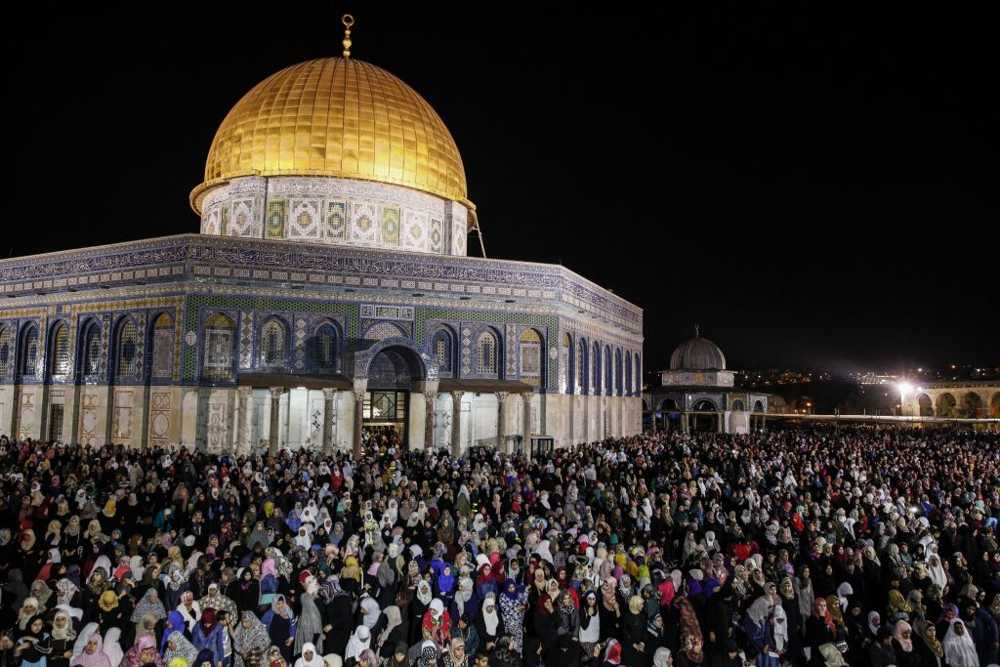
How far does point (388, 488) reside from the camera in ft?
42.1

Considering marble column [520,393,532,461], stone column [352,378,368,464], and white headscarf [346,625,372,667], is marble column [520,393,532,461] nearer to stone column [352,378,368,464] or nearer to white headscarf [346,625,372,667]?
stone column [352,378,368,464]

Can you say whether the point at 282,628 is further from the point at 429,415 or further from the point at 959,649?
the point at 429,415

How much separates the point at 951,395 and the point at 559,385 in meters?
55.1

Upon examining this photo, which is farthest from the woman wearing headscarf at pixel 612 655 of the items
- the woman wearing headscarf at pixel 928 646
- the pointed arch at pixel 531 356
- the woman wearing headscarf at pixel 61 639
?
the pointed arch at pixel 531 356

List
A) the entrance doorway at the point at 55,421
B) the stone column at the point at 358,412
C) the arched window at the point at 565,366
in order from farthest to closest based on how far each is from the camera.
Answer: the arched window at the point at 565,366
the entrance doorway at the point at 55,421
the stone column at the point at 358,412

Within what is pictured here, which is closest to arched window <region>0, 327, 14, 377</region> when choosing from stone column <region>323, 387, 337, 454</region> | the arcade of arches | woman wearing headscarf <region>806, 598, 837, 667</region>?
stone column <region>323, 387, 337, 454</region>

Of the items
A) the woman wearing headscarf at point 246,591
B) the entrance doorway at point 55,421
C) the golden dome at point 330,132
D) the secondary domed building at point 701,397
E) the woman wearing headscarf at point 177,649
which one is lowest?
the woman wearing headscarf at point 177,649

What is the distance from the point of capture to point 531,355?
79.3ft

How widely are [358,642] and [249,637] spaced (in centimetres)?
88

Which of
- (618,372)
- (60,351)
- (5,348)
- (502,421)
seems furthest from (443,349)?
(5,348)

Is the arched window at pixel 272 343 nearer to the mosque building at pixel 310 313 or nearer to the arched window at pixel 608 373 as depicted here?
the mosque building at pixel 310 313

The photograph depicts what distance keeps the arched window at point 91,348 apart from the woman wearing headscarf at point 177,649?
18980 millimetres

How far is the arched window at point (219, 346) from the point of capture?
20.4m

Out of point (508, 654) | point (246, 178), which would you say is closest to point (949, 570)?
point (508, 654)
